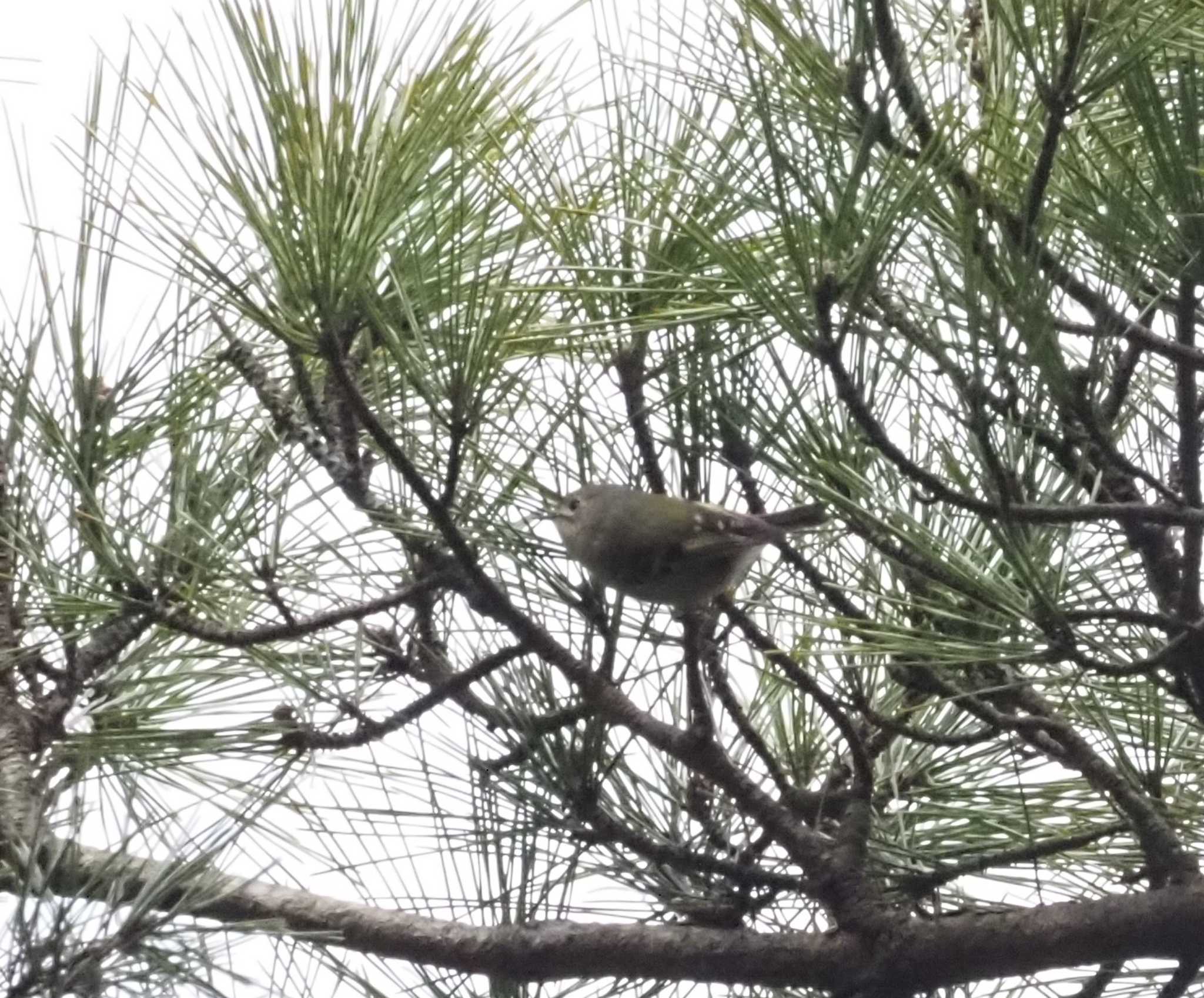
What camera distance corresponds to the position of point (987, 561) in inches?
24.7

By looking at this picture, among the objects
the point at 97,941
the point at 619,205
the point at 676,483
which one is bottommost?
the point at 97,941

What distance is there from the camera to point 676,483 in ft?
2.62

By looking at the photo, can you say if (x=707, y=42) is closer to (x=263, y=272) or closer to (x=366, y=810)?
(x=263, y=272)

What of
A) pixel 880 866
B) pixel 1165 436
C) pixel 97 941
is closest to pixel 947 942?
pixel 880 866

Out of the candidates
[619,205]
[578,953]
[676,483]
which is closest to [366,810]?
[578,953]

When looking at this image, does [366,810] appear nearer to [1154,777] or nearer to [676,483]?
[676,483]

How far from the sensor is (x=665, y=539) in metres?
0.69

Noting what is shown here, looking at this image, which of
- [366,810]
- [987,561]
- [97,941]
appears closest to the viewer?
[97,941]

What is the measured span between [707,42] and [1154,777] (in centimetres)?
42

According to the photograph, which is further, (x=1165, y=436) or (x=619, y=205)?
(x=619, y=205)

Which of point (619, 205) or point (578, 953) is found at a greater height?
point (619, 205)

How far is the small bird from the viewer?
678 millimetres

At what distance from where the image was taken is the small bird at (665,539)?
2.23 ft

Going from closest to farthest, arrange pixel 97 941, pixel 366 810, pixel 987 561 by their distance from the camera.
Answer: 1. pixel 97 941
2. pixel 987 561
3. pixel 366 810
